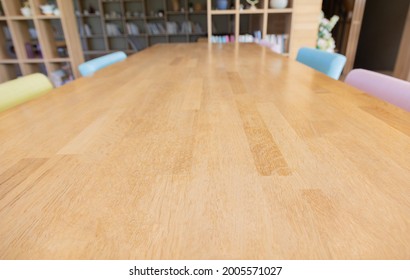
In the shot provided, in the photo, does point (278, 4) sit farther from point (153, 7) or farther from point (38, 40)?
point (153, 7)

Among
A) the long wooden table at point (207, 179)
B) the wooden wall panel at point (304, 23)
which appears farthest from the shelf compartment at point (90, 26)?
the long wooden table at point (207, 179)

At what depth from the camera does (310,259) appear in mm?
304

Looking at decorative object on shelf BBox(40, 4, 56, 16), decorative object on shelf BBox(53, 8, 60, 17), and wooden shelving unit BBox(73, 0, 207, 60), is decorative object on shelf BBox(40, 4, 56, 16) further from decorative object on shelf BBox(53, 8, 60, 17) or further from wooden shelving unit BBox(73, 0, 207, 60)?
wooden shelving unit BBox(73, 0, 207, 60)

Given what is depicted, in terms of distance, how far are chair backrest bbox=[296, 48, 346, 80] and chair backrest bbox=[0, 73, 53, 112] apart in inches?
54.8

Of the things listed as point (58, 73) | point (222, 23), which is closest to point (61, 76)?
point (58, 73)

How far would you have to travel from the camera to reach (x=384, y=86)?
94 cm

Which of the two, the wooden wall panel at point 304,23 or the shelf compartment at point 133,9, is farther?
the shelf compartment at point 133,9

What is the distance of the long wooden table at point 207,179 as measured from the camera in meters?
0.33

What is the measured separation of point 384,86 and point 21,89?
4.63ft

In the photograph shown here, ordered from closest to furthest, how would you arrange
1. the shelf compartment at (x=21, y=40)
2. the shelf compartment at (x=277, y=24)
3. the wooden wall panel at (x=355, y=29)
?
1. the shelf compartment at (x=21, y=40)
2. the shelf compartment at (x=277, y=24)
3. the wooden wall panel at (x=355, y=29)

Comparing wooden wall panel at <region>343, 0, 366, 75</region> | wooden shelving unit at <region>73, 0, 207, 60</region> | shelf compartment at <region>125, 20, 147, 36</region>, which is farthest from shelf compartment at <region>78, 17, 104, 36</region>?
wooden wall panel at <region>343, 0, 366, 75</region>

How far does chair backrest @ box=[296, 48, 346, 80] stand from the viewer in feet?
4.22

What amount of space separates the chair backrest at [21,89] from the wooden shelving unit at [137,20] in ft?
18.2

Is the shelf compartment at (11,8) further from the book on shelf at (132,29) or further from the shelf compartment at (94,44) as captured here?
the shelf compartment at (94,44)
